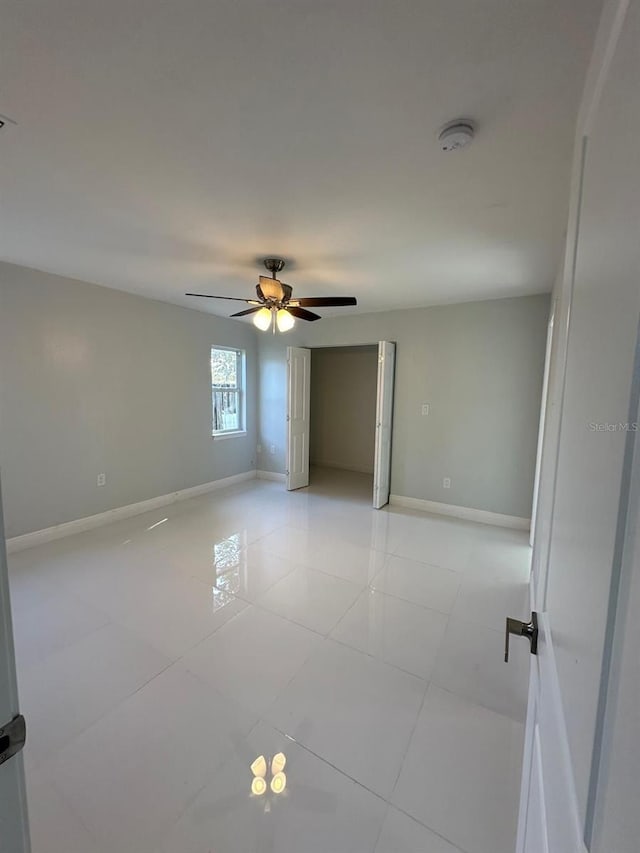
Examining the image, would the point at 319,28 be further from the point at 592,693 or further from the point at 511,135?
the point at 592,693

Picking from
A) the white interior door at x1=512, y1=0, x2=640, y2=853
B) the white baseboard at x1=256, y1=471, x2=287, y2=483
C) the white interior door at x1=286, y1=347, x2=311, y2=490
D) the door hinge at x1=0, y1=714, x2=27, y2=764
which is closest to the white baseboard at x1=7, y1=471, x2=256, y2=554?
the white baseboard at x1=256, y1=471, x2=287, y2=483

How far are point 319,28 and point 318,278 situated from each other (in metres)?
2.19

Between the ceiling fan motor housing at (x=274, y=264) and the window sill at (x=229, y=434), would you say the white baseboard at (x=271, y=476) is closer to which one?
the window sill at (x=229, y=434)

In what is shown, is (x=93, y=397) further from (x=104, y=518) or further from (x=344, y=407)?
(x=344, y=407)

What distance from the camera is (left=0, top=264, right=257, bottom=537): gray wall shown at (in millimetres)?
3018

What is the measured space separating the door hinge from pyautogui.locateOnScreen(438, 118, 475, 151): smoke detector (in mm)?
2048

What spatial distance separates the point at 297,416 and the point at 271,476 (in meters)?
1.15

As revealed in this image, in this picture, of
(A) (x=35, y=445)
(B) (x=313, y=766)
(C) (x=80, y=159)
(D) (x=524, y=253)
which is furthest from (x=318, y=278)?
(B) (x=313, y=766)

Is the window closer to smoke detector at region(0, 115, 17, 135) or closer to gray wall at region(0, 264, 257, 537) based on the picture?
gray wall at region(0, 264, 257, 537)

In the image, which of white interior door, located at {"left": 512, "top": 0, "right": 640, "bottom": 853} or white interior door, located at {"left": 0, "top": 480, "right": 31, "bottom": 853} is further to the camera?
white interior door, located at {"left": 0, "top": 480, "right": 31, "bottom": 853}

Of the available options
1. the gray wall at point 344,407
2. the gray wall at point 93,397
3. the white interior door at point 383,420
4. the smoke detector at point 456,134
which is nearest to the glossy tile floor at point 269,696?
the gray wall at point 93,397

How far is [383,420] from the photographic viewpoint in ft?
13.9

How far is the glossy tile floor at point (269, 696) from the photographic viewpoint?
1.21 metres

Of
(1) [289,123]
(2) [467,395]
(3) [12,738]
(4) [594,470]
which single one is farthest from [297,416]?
(4) [594,470]
